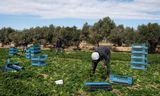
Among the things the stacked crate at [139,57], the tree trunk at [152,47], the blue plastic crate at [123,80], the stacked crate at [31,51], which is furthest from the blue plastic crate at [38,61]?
the tree trunk at [152,47]

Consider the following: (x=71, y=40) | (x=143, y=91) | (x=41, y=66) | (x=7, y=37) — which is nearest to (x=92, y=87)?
(x=143, y=91)

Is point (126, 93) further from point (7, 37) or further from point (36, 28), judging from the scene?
point (7, 37)

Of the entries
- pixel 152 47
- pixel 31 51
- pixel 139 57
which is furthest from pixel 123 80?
pixel 152 47

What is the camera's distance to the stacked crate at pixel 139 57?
1004 inches

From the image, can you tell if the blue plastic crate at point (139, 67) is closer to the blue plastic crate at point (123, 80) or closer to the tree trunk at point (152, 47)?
the blue plastic crate at point (123, 80)

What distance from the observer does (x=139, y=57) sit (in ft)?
84.4

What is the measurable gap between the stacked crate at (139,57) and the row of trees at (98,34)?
5242 centimetres

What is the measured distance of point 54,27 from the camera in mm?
119438

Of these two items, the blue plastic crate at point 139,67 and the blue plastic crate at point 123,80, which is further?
the blue plastic crate at point 139,67

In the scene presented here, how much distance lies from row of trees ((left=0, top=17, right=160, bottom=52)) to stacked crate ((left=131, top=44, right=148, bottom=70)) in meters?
52.4

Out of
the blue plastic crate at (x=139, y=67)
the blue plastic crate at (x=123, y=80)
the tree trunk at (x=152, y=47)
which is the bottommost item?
the tree trunk at (x=152, y=47)

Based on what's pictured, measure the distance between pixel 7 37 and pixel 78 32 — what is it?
4222 cm

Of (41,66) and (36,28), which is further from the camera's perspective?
(36,28)

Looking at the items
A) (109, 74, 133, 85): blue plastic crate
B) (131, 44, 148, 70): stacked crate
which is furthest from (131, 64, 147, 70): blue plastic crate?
(109, 74, 133, 85): blue plastic crate
